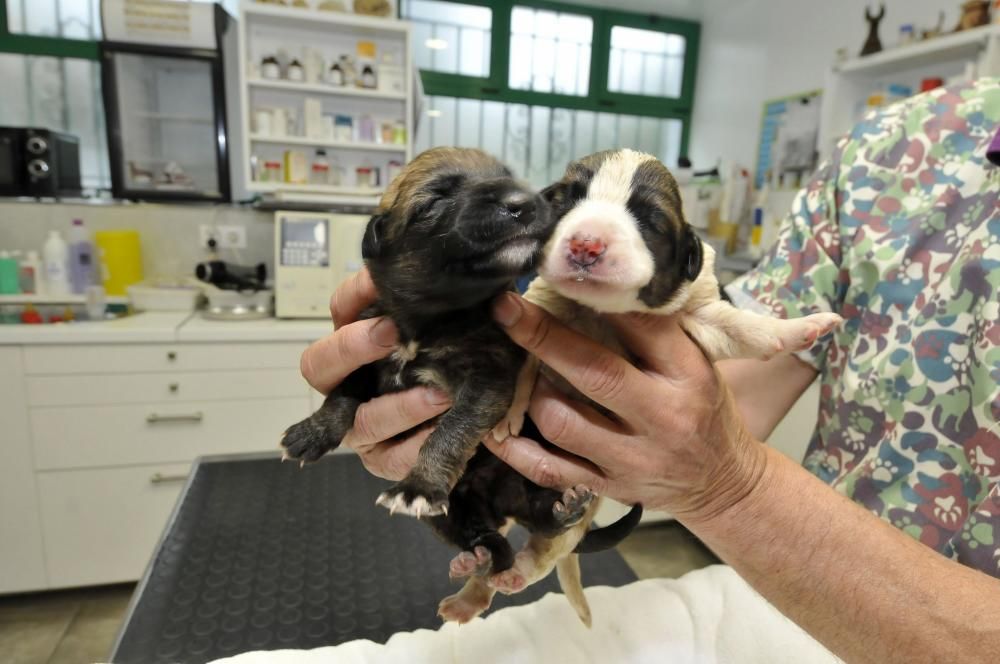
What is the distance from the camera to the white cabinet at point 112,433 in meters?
2.85

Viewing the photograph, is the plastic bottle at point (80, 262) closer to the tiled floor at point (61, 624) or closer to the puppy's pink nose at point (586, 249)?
the tiled floor at point (61, 624)

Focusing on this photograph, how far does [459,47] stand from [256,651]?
4896mm

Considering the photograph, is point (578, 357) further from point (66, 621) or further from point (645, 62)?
point (645, 62)

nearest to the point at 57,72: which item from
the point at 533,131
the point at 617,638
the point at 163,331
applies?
the point at 163,331

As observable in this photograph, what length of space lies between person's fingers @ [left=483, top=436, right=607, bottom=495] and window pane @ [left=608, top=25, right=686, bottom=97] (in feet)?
16.8

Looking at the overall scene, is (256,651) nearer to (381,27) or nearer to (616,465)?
(616,465)

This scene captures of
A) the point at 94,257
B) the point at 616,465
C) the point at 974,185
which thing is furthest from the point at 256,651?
the point at 94,257

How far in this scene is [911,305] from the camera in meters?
1.26

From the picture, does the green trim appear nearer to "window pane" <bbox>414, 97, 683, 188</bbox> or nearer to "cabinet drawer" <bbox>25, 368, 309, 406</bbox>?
"window pane" <bbox>414, 97, 683, 188</bbox>

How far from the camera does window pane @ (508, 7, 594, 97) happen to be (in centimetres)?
527

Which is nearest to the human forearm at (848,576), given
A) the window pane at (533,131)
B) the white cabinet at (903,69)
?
the white cabinet at (903,69)

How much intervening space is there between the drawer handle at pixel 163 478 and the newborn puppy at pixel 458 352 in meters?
2.32

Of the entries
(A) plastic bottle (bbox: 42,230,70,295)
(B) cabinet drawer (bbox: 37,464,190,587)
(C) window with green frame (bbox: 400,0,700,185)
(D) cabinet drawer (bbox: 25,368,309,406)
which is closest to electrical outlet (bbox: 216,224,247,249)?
(A) plastic bottle (bbox: 42,230,70,295)

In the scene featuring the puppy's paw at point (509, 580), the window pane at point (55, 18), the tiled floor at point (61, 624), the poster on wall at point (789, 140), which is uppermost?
the window pane at point (55, 18)
